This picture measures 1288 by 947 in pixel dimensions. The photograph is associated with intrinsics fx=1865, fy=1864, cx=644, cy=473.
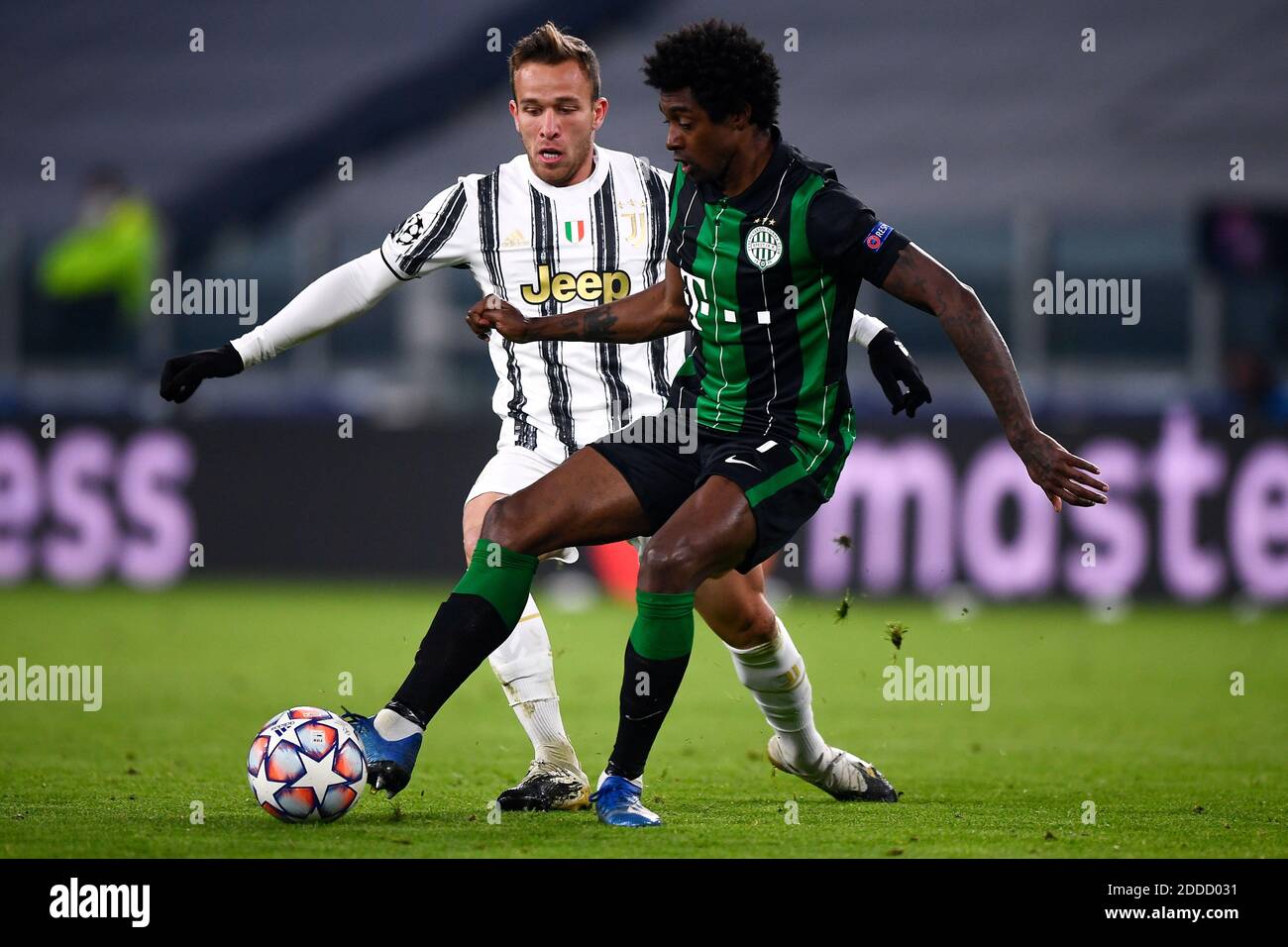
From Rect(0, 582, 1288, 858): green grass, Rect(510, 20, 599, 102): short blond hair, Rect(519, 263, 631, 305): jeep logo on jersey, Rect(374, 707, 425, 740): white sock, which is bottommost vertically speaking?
Rect(0, 582, 1288, 858): green grass

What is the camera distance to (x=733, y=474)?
4.99m

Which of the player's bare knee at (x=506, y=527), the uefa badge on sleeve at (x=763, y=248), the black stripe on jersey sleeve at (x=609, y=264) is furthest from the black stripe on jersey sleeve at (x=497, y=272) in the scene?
the uefa badge on sleeve at (x=763, y=248)

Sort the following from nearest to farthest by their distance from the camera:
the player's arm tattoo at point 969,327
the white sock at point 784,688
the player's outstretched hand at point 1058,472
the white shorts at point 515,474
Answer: the player's outstretched hand at point 1058,472 → the player's arm tattoo at point 969,327 → the white sock at point 784,688 → the white shorts at point 515,474

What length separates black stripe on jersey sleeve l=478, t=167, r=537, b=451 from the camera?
580 centimetres

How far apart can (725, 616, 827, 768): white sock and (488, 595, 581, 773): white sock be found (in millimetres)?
566

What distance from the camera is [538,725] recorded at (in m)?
5.58

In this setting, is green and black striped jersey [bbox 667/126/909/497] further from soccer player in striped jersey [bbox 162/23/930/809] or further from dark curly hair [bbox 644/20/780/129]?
soccer player in striped jersey [bbox 162/23/930/809]

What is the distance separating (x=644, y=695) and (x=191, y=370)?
5.36 ft

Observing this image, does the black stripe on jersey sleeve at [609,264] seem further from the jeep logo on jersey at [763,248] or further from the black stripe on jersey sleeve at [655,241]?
the jeep logo on jersey at [763,248]

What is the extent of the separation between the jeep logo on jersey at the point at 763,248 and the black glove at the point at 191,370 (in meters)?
1.54

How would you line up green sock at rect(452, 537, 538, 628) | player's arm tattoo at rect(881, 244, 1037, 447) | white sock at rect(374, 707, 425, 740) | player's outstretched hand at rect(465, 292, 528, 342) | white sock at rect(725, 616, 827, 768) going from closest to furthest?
1. player's arm tattoo at rect(881, 244, 1037, 447)
2. white sock at rect(374, 707, 425, 740)
3. green sock at rect(452, 537, 538, 628)
4. player's outstretched hand at rect(465, 292, 528, 342)
5. white sock at rect(725, 616, 827, 768)

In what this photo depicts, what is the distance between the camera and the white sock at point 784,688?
217 inches

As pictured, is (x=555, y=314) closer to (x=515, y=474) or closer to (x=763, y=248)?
(x=515, y=474)

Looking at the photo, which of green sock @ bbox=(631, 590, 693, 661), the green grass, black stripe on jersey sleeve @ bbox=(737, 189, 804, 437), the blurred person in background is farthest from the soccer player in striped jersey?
the blurred person in background
